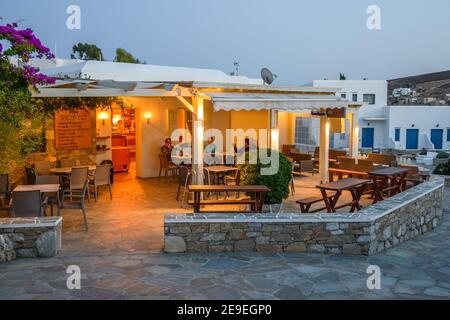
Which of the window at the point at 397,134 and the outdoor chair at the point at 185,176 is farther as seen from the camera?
the window at the point at 397,134

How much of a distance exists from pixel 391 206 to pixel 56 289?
243 inches

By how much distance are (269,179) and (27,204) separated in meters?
4.83

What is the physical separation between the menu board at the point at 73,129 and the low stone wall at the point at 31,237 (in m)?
6.89

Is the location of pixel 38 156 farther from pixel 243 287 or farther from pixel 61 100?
pixel 243 287

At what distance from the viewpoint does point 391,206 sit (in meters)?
8.68

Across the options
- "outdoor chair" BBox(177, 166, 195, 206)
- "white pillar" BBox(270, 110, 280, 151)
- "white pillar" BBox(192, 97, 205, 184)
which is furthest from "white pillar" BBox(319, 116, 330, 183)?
"white pillar" BBox(192, 97, 205, 184)

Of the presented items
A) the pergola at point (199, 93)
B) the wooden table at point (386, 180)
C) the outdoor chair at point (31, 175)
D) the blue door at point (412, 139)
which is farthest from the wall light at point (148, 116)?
the blue door at point (412, 139)

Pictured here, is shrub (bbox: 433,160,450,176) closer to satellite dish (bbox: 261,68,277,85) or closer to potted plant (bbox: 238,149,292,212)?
satellite dish (bbox: 261,68,277,85)

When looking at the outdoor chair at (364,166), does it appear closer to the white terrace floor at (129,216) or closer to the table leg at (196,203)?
the white terrace floor at (129,216)

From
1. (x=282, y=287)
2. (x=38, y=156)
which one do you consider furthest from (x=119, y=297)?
(x=38, y=156)

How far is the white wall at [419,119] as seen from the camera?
123 feet

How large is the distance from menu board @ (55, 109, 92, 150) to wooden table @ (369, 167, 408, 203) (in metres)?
9.01

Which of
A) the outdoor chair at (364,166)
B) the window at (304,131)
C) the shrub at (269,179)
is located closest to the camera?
the shrub at (269,179)

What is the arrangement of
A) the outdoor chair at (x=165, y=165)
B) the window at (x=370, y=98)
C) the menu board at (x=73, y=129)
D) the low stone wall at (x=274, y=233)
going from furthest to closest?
1. the window at (x=370, y=98)
2. the outdoor chair at (x=165, y=165)
3. the menu board at (x=73, y=129)
4. the low stone wall at (x=274, y=233)
